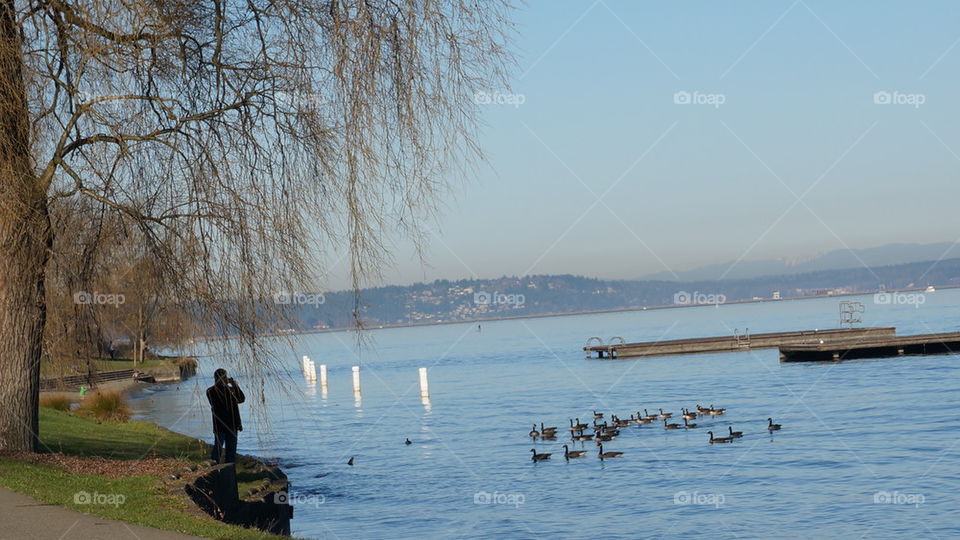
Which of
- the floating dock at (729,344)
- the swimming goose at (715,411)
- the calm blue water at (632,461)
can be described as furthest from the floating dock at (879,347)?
the swimming goose at (715,411)

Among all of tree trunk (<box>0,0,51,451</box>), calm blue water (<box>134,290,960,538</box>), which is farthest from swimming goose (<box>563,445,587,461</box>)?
tree trunk (<box>0,0,51,451</box>)

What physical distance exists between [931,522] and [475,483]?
1279 cm

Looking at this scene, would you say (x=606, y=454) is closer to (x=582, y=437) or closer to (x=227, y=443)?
(x=582, y=437)

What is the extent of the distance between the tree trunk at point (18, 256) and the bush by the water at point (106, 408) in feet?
66.5

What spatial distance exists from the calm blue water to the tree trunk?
8.09 feet

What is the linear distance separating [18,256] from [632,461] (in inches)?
926

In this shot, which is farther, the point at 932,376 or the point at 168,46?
the point at 932,376

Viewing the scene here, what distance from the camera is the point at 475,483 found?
98.4 feet

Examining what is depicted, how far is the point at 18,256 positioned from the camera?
1323cm

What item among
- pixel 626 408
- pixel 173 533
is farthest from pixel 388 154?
pixel 626 408

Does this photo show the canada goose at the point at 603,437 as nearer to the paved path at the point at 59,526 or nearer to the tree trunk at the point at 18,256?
the tree trunk at the point at 18,256

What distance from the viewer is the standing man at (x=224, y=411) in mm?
16312

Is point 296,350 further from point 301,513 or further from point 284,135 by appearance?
point 301,513

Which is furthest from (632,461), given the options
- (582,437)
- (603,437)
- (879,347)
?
(879,347)
